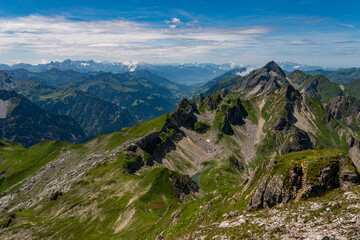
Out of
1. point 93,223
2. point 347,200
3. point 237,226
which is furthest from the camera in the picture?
point 93,223

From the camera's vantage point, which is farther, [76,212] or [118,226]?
[76,212]

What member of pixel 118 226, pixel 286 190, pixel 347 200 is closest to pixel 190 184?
pixel 118 226

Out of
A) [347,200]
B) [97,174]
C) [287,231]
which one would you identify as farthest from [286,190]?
[97,174]

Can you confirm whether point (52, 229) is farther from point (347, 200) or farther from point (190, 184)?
point (347, 200)

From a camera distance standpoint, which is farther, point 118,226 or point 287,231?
point 118,226


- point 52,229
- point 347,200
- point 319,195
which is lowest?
point 52,229

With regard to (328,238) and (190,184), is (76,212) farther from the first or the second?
(328,238)

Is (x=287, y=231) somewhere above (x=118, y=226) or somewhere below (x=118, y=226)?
above

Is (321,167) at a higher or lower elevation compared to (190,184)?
higher

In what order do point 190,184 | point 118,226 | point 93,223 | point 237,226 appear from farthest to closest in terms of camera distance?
1. point 190,184
2. point 93,223
3. point 118,226
4. point 237,226
